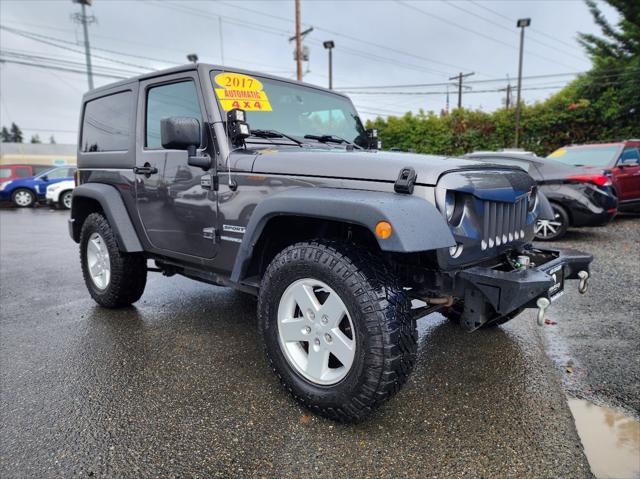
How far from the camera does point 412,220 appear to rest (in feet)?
6.28

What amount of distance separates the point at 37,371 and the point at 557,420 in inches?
125

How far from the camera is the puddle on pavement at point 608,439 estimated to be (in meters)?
2.05

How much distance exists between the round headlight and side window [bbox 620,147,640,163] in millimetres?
8230

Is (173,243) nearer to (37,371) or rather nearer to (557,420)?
(37,371)

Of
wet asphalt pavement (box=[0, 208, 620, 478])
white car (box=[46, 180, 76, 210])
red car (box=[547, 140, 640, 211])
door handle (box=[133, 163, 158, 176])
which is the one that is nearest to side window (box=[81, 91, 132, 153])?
door handle (box=[133, 163, 158, 176])

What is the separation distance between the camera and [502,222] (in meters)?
2.45

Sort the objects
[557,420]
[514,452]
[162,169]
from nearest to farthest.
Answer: [514,452] → [557,420] → [162,169]

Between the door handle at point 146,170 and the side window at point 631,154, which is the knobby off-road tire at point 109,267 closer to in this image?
the door handle at point 146,170

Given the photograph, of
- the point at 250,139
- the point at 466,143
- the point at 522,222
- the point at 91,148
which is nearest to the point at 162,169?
the point at 250,139

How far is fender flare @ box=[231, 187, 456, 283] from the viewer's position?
6.12 ft

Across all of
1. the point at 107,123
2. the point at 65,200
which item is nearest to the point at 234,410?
the point at 107,123

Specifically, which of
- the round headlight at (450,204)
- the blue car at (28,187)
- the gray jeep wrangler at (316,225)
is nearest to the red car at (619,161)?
the gray jeep wrangler at (316,225)

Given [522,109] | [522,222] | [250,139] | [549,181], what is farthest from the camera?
[522,109]

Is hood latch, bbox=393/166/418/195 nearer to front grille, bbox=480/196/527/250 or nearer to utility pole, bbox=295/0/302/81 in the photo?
front grille, bbox=480/196/527/250
